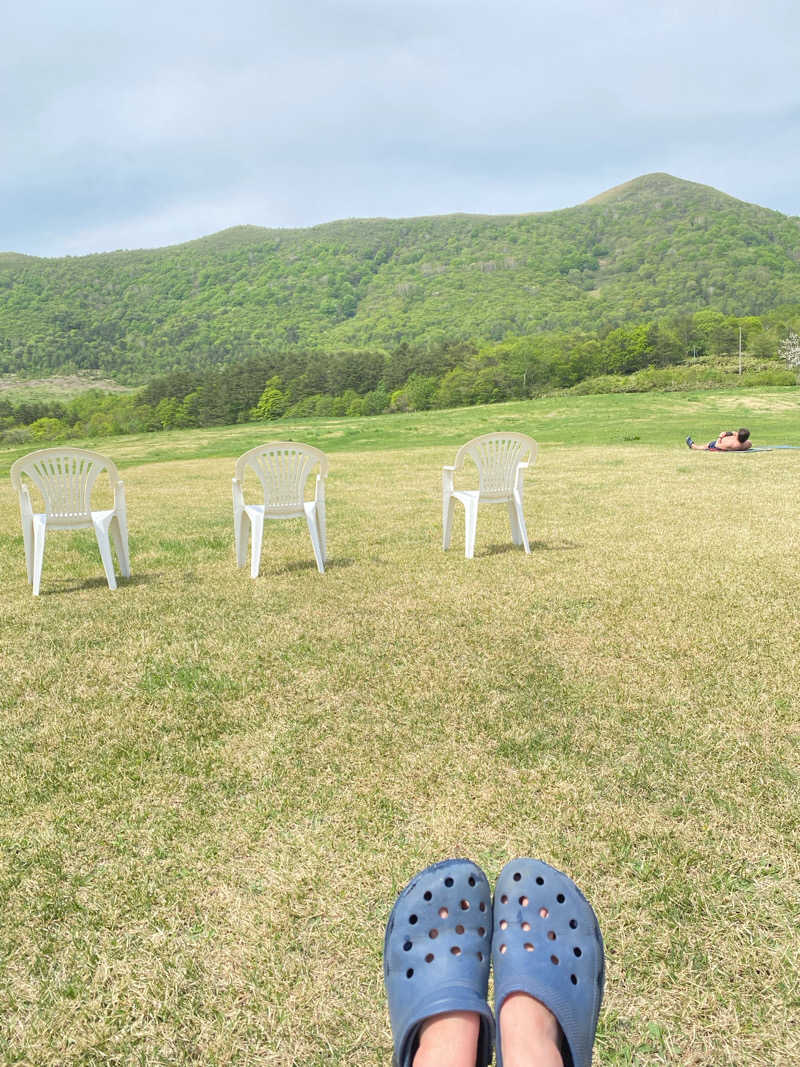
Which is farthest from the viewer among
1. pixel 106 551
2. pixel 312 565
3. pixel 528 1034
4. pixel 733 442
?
pixel 733 442

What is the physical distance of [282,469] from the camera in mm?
5863

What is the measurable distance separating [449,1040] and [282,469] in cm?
482

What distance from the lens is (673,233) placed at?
4525 inches

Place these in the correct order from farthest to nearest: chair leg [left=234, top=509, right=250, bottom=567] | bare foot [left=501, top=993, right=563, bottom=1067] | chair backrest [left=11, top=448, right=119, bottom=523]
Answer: chair leg [left=234, top=509, right=250, bottom=567]
chair backrest [left=11, top=448, right=119, bottom=523]
bare foot [left=501, top=993, right=563, bottom=1067]

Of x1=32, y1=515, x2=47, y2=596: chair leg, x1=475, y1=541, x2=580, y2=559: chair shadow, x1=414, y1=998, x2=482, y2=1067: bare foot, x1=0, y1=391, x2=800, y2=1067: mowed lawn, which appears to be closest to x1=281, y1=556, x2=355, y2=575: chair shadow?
x1=0, y1=391, x2=800, y2=1067: mowed lawn

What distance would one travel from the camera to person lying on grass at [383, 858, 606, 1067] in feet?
4.75

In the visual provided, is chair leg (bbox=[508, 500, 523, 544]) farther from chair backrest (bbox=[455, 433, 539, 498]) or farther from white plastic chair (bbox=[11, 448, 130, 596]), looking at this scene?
white plastic chair (bbox=[11, 448, 130, 596])

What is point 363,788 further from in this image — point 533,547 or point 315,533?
point 533,547

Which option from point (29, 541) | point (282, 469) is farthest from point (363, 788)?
point (29, 541)

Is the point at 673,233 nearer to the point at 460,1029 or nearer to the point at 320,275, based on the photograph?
the point at 320,275

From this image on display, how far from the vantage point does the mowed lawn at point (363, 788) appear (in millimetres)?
1610

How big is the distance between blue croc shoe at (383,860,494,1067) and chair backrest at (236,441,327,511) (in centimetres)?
436

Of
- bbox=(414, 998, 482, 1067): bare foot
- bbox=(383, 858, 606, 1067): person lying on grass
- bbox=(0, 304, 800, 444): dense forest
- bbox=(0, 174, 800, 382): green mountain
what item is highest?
bbox=(0, 174, 800, 382): green mountain

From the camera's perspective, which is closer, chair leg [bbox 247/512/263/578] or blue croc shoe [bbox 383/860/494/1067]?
blue croc shoe [bbox 383/860/494/1067]
